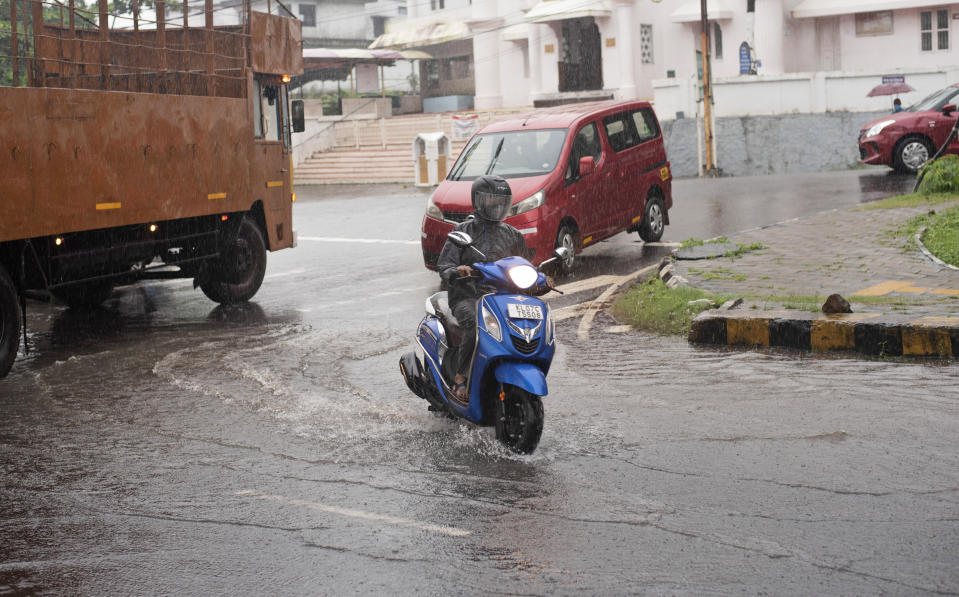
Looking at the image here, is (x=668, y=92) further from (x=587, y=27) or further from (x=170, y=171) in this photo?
(x=170, y=171)

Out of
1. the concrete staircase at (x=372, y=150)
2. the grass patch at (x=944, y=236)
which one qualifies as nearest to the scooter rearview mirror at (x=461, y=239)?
the grass patch at (x=944, y=236)

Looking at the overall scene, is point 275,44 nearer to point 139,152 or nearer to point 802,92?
point 139,152

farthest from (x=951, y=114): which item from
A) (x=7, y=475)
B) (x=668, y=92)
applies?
(x=7, y=475)

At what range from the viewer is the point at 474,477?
18.9 feet

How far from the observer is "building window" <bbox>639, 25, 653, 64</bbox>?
40.4m

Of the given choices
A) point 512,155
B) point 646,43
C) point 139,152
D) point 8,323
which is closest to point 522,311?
point 8,323

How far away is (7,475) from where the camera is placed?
6.13 metres

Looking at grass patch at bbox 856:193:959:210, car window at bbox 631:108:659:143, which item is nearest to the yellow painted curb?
car window at bbox 631:108:659:143

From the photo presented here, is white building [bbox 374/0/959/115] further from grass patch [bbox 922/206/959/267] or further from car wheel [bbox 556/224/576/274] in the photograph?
car wheel [bbox 556/224/576/274]

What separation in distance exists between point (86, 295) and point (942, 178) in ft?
41.7

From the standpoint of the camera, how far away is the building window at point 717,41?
38094mm

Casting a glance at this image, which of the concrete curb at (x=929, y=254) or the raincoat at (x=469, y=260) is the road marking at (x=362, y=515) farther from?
the concrete curb at (x=929, y=254)

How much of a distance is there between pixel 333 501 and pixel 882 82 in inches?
995

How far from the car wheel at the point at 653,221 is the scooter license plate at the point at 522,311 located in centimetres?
974
